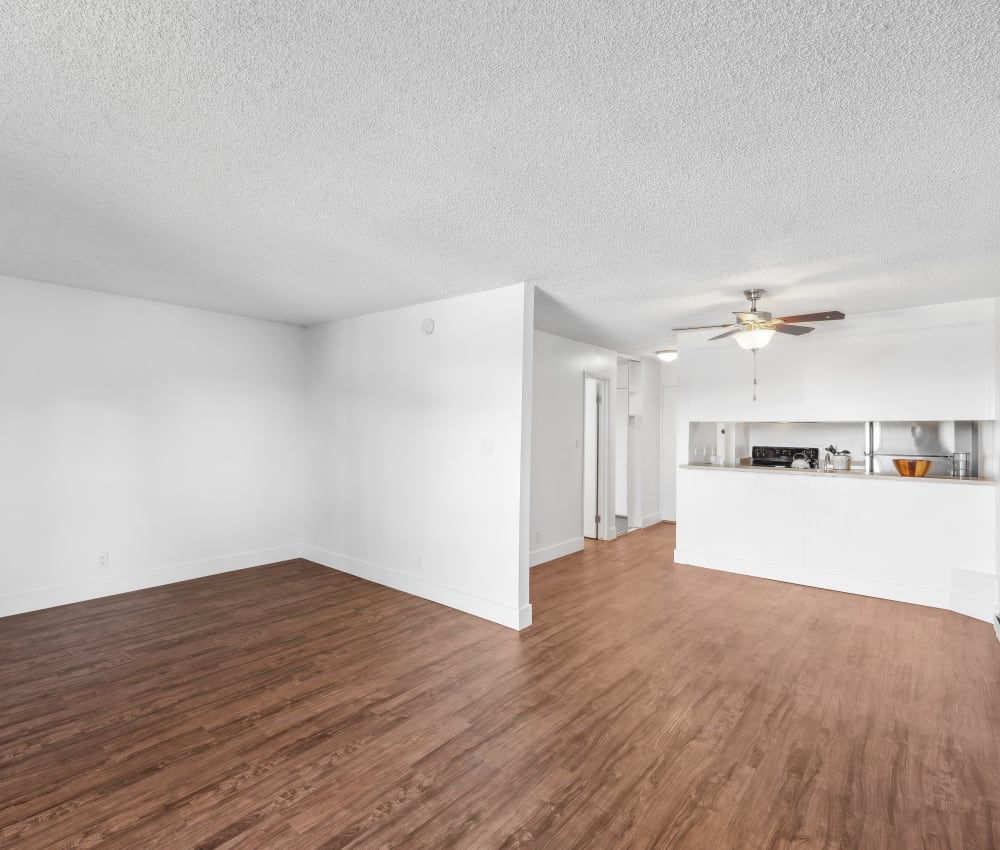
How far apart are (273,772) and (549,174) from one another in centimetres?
293

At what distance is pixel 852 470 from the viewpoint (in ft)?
18.8

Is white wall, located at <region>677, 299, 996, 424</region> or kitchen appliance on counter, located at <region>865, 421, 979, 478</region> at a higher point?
white wall, located at <region>677, 299, 996, 424</region>

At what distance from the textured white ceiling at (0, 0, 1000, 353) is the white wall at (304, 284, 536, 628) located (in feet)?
2.79

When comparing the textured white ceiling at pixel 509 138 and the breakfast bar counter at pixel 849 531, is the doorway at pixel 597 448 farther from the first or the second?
the textured white ceiling at pixel 509 138

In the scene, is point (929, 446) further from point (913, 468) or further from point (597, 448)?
point (597, 448)

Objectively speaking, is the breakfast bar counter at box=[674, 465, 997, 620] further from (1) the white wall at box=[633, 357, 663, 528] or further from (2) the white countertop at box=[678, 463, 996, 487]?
(1) the white wall at box=[633, 357, 663, 528]

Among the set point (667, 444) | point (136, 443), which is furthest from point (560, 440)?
point (136, 443)

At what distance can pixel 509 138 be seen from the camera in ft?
6.76

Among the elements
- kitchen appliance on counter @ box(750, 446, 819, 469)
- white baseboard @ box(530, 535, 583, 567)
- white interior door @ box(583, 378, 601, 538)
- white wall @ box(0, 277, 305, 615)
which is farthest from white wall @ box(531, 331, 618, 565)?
white wall @ box(0, 277, 305, 615)

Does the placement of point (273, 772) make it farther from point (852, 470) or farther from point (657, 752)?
point (852, 470)

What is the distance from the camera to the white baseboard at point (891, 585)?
4379 millimetres

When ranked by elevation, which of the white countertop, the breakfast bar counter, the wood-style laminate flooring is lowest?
the wood-style laminate flooring

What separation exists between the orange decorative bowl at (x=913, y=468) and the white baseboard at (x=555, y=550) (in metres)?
3.36

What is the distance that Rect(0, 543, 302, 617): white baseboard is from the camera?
14.2ft
